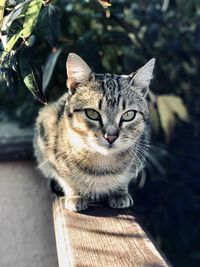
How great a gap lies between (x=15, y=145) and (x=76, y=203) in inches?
21.7

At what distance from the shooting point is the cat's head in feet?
5.31

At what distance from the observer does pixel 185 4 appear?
254 centimetres

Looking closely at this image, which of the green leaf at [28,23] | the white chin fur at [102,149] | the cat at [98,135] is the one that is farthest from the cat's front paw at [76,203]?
the green leaf at [28,23]

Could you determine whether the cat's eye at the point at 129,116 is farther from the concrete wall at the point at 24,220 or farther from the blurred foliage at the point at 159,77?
the concrete wall at the point at 24,220

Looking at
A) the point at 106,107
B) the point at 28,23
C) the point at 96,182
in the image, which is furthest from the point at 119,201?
the point at 28,23

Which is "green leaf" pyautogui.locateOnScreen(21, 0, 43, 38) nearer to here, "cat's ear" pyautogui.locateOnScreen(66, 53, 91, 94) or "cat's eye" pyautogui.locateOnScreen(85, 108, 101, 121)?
"cat's ear" pyautogui.locateOnScreen(66, 53, 91, 94)

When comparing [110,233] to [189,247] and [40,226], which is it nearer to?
[40,226]

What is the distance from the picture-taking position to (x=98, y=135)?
5.28 feet

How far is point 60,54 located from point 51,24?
0.53 m

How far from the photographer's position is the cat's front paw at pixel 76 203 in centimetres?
170

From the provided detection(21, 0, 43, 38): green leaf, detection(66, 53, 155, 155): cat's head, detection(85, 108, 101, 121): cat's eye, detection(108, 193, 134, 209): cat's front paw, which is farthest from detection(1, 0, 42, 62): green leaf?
detection(108, 193, 134, 209): cat's front paw

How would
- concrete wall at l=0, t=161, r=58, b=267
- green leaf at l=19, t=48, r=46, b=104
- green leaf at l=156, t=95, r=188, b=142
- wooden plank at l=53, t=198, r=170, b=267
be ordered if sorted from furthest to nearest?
green leaf at l=156, t=95, r=188, b=142 → concrete wall at l=0, t=161, r=58, b=267 → green leaf at l=19, t=48, r=46, b=104 → wooden plank at l=53, t=198, r=170, b=267

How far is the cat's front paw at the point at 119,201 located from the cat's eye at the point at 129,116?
10.8 inches

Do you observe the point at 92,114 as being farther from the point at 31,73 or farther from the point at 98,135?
the point at 31,73
